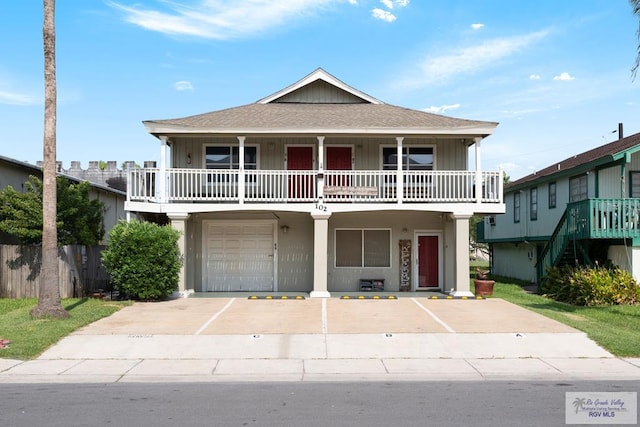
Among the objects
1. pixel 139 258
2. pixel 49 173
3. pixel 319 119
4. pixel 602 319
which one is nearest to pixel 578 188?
pixel 602 319

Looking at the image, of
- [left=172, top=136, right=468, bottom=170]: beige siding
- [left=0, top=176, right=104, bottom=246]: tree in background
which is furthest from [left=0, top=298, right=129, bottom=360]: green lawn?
[left=172, top=136, right=468, bottom=170]: beige siding

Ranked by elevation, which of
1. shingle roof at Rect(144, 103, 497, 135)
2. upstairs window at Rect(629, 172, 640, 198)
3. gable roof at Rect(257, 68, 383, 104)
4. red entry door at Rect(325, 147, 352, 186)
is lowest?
upstairs window at Rect(629, 172, 640, 198)

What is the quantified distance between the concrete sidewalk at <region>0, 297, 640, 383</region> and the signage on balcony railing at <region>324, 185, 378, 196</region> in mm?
4269

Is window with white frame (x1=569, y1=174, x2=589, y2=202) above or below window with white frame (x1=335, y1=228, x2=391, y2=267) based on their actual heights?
above

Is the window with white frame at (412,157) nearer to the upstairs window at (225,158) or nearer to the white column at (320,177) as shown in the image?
the white column at (320,177)

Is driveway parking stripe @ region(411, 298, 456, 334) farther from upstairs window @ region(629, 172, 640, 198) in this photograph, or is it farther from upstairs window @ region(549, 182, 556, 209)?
upstairs window @ region(549, 182, 556, 209)

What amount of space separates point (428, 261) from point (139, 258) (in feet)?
32.2

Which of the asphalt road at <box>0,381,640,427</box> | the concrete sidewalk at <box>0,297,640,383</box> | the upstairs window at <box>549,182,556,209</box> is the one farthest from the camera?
the upstairs window at <box>549,182,556,209</box>

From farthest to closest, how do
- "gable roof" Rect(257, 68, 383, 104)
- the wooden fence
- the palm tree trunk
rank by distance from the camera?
"gable roof" Rect(257, 68, 383, 104)
the wooden fence
the palm tree trunk

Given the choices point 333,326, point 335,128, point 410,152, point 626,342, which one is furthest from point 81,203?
point 626,342

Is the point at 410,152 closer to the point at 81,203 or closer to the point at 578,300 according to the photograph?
the point at 578,300

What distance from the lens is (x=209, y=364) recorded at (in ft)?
31.4

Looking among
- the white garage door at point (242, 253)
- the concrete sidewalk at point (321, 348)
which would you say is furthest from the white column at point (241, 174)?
the concrete sidewalk at point (321, 348)

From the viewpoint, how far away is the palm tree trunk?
13.2 m
